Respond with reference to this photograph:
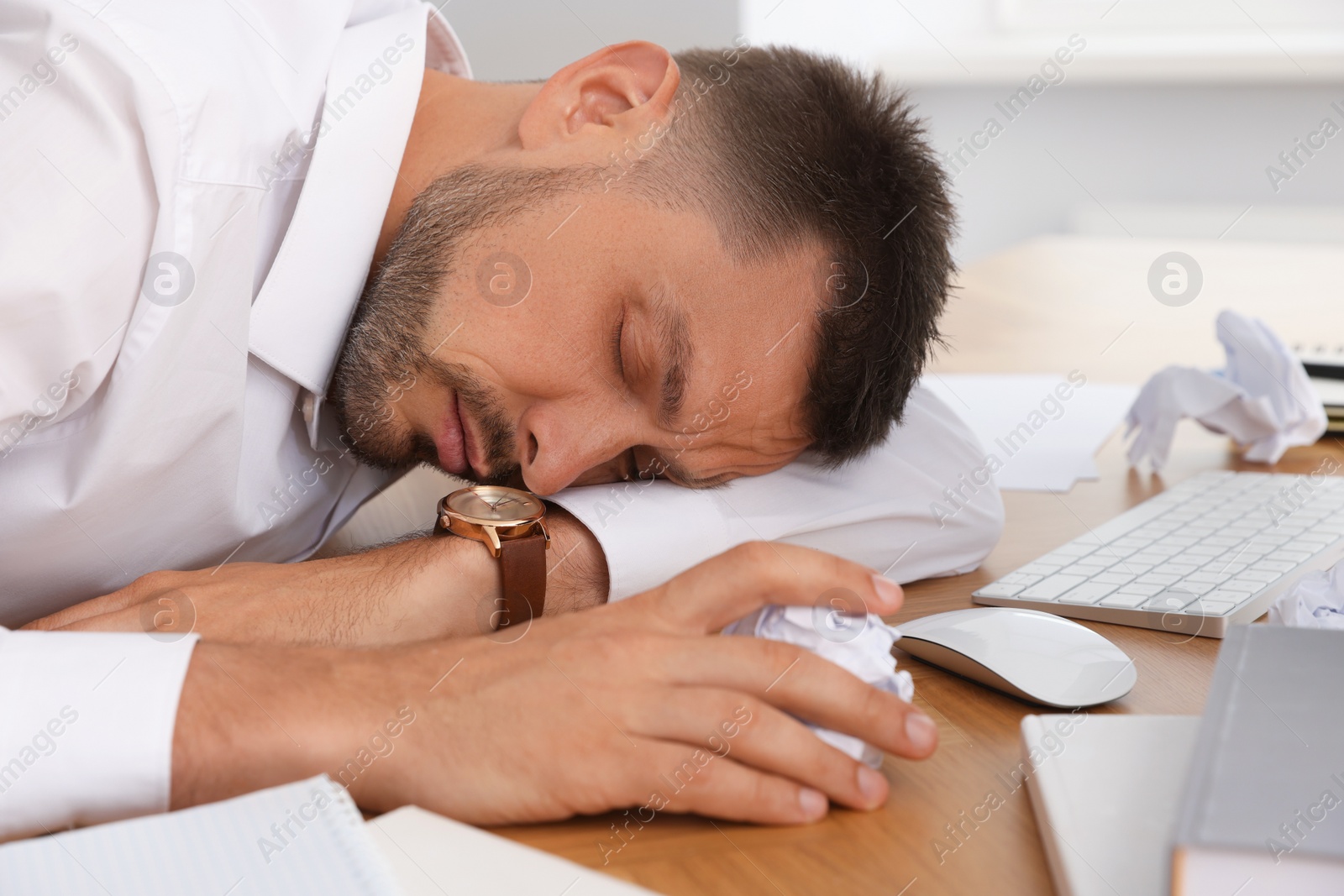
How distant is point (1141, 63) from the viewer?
3.40m

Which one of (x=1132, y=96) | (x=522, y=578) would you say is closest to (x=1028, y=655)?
(x=522, y=578)

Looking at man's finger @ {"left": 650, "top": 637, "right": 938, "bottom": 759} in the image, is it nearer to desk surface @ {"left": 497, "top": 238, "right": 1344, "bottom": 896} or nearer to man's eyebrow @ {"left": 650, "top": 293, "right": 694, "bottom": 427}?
desk surface @ {"left": 497, "top": 238, "right": 1344, "bottom": 896}

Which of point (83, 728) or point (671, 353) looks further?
point (671, 353)

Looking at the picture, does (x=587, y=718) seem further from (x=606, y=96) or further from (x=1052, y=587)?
(x=606, y=96)

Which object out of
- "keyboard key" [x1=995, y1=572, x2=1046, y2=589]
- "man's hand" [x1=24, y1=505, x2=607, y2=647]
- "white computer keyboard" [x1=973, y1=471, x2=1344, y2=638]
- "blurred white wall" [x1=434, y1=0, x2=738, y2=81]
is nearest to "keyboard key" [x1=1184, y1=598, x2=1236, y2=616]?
"white computer keyboard" [x1=973, y1=471, x2=1344, y2=638]

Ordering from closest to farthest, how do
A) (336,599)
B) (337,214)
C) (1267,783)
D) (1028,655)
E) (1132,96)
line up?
(1267,783) < (1028,655) < (336,599) < (337,214) < (1132,96)

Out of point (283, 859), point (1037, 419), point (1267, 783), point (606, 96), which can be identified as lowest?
point (1037, 419)

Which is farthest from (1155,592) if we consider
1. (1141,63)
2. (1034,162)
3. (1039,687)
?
(1034,162)

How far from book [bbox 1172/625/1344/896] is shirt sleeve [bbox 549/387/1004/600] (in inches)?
18.8

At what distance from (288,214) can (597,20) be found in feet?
6.41

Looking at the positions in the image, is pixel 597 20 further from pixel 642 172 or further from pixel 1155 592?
pixel 1155 592

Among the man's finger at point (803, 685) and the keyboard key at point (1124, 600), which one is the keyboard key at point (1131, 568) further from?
the man's finger at point (803, 685)

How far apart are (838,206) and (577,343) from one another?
0.27 metres

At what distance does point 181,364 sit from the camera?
841 millimetres
